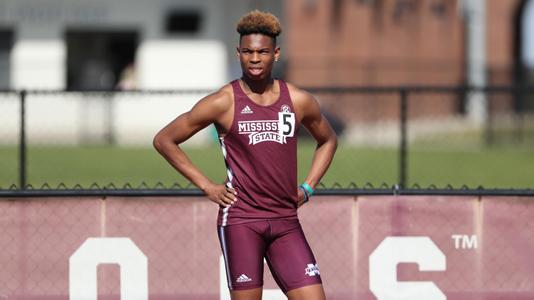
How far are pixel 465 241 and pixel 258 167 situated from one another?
101 inches

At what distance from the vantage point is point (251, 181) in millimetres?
6793

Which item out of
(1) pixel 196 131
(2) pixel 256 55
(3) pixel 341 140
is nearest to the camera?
(2) pixel 256 55

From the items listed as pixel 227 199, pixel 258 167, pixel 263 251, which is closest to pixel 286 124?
pixel 258 167

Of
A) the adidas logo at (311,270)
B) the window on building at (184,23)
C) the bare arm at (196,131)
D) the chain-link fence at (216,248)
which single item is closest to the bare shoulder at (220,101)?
the bare arm at (196,131)

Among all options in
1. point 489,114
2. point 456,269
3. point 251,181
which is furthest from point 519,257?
point 489,114

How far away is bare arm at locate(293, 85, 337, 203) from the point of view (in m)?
6.93

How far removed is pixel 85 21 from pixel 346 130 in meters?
8.90

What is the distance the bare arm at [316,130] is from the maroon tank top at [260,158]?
0.09 meters

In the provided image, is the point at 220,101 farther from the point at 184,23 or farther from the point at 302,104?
the point at 184,23

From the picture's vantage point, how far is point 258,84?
22.4ft

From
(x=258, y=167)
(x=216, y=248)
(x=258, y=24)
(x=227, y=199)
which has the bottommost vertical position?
(x=216, y=248)

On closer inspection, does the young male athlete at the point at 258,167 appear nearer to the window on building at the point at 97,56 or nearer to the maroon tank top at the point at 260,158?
the maroon tank top at the point at 260,158

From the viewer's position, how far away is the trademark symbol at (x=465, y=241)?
8.80 metres

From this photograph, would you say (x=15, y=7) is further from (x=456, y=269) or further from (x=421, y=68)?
(x=456, y=269)
